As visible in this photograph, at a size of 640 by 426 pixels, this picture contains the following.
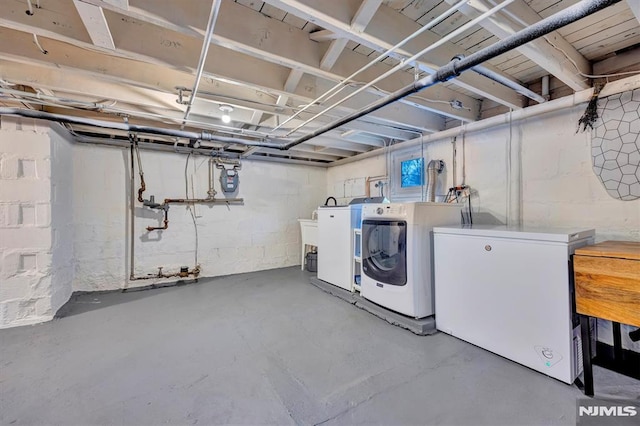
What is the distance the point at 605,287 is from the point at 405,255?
1324 mm

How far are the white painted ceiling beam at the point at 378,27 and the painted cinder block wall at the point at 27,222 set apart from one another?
3.00 metres

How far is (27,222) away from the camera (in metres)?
2.66

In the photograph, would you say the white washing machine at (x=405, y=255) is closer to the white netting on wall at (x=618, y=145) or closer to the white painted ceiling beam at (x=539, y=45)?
the white netting on wall at (x=618, y=145)

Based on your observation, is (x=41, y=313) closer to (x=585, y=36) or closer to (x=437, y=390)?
(x=437, y=390)

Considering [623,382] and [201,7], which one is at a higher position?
[201,7]

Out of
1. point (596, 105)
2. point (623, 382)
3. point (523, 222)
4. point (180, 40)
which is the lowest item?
point (623, 382)

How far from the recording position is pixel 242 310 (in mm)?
2979

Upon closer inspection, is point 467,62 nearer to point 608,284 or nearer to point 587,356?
point 608,284

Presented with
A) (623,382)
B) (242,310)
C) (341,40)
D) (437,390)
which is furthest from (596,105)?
(242,310)

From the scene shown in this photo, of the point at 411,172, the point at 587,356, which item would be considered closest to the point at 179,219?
the point at 411,172

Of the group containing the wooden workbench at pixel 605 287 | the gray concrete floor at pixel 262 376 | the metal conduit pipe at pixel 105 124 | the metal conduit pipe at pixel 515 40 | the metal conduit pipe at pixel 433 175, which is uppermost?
the metal conduit pipe at pixel 105 124

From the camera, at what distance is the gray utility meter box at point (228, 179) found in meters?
4.47

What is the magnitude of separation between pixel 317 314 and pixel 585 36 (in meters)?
3.23

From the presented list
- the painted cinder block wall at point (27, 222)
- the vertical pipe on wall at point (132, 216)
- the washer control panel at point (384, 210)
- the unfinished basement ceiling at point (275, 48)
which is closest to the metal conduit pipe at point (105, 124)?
the unfinished basement ceiling at point (275, 48)
